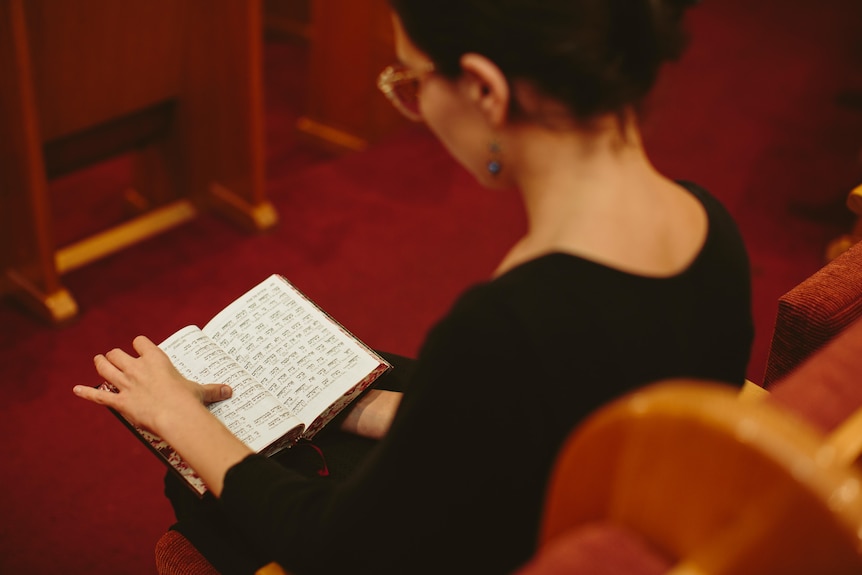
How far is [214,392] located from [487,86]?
1.80ft

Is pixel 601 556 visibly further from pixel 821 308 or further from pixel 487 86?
pixel 821 308

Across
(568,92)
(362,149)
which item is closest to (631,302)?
(568,92)

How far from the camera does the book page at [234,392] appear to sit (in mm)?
1119

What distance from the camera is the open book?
3.72 feet

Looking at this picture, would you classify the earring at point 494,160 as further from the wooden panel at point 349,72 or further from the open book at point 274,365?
the wooden panel at point 349,72

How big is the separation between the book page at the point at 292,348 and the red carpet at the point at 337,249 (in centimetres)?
71

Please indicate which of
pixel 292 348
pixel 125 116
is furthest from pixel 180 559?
pixel 125 116

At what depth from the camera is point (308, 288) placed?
2.40 m

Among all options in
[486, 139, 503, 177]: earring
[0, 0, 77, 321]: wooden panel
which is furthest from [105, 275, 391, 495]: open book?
[0, 0, 77, 321]: wooden panel

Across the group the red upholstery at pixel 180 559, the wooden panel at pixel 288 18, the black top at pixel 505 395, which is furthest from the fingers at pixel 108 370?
the wooden panel at pixel 288 18

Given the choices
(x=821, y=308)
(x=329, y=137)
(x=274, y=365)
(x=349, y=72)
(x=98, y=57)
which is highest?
(x=821, y=308)

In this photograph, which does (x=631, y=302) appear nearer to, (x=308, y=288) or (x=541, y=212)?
(x=541, y=212)

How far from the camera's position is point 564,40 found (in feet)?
2.51

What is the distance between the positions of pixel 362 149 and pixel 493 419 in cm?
234
